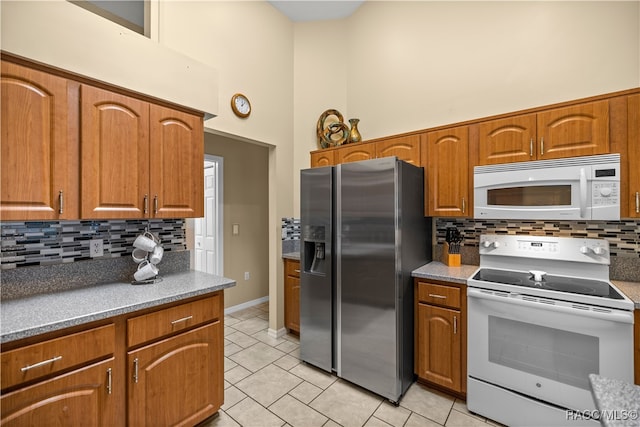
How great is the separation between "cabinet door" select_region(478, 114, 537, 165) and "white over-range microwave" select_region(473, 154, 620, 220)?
6cm

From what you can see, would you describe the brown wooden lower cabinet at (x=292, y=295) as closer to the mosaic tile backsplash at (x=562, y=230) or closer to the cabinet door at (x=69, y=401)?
the mosaic tile backsplash at (x=562, y=230)

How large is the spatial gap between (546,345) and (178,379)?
7.10 ft

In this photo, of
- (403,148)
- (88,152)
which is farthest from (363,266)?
(88,152)

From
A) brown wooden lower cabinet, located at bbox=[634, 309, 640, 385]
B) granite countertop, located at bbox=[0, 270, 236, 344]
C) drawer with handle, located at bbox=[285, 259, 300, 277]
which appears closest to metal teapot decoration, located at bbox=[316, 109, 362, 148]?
drawer with handle, located at bbox=[285, 259, 300, 277]

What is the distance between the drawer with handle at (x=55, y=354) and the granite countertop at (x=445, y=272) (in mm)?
1935

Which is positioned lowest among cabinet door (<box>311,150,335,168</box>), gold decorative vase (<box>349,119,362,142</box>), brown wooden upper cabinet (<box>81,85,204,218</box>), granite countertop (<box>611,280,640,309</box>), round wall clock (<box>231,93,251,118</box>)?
granite countertop (<box>611,280,640,309</box>)

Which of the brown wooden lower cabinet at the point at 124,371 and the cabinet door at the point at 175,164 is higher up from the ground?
the cabinet door at the point at 175,164

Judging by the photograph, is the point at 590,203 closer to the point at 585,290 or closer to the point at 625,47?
the point at 585,290

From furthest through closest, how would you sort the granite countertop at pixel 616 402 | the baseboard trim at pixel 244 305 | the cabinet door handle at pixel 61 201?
1. the baseboard trim at pixel 244 305
2. the cabinet door handle at pixel 61 201
3. the granite countertop at pixel 616 402

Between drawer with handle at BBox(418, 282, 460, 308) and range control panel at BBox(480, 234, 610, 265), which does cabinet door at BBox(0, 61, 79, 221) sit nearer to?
drawer with handle at BBox(418, 282, 460, 308)

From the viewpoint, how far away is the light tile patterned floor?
1.83 meters

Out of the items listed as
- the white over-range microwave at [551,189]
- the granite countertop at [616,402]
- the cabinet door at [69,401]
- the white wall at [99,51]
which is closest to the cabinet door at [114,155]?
the white wall at [99,51]

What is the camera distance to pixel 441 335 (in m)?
2.05

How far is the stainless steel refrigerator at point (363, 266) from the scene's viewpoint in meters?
2.00
